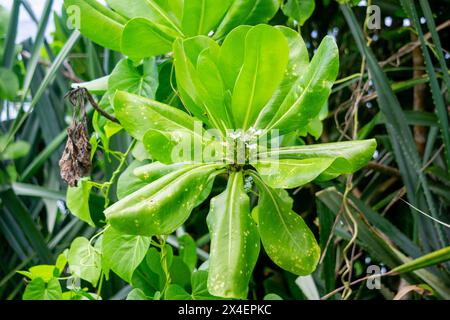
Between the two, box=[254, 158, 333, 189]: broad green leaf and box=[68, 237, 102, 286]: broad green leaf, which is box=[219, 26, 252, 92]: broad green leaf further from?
box=[68, 237, 102, 286]: broad green leaf

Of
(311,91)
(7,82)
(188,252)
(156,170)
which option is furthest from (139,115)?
(7,82)

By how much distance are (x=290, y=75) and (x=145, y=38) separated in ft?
0.50

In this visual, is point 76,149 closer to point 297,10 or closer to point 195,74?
point 195,74

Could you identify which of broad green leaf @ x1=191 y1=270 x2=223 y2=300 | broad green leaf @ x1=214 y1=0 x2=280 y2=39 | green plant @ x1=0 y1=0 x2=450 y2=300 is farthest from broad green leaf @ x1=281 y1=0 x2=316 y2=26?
broad green leaf @ x1=191 y1=270 x2=223 y2=300

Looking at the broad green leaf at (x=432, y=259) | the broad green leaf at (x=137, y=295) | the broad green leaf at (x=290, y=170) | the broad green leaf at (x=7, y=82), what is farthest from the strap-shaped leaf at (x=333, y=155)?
the broad green leaf at (x=7, y=82)

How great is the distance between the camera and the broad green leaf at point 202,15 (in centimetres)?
55

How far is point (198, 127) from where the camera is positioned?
52 cm

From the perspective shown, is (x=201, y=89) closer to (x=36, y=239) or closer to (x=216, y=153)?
(x=216, y=153)

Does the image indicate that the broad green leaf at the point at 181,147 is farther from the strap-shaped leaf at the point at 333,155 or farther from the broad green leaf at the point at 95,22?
the broad green leaf at the point at 95,22

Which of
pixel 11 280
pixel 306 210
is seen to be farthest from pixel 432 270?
pixel 11 280

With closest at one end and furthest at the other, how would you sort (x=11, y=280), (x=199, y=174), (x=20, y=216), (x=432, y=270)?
(x=199, y=174) → (x=432, y=270) → (x=20, y=216) → (x=11, y=280)

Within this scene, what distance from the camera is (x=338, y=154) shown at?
0.46 m

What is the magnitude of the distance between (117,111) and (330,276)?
48 cm
